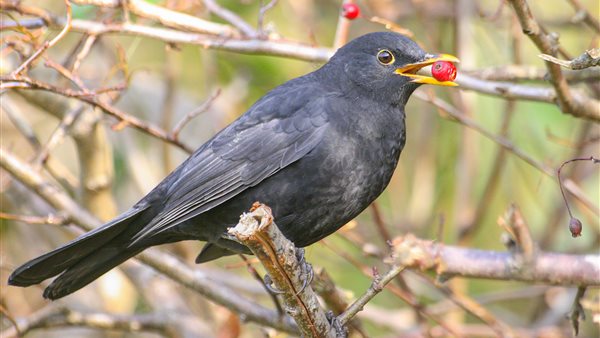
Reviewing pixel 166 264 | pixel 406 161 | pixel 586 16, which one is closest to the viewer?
pixel 586 16

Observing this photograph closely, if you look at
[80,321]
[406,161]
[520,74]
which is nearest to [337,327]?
[520,74]

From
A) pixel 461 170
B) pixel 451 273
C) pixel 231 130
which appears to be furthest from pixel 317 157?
pixel 461 170

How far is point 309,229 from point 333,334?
0.57m

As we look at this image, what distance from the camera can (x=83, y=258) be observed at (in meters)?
4.20

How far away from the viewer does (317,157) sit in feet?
12.6

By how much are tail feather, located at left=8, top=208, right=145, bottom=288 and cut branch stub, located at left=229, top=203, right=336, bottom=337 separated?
1.00m

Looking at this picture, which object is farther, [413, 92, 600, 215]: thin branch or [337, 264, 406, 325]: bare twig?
[413, 92, 600, 215]: thin branch

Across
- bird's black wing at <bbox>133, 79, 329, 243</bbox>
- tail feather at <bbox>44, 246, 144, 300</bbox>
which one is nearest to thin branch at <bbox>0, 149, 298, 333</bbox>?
tail feather at <bbox>44, 246, 144, 300</bbox>

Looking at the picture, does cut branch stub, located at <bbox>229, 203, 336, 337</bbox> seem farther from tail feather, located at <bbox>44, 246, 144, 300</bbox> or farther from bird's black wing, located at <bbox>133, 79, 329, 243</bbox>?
tail feather, located at <bbox>44, 246, 144, 300</bbox>

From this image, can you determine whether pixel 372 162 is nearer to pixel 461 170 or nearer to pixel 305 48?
pixel 305 48

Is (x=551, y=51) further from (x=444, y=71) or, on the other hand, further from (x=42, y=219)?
(x=42, y=219)

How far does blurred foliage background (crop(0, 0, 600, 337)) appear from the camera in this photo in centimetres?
574

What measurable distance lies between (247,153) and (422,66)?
3.06ft

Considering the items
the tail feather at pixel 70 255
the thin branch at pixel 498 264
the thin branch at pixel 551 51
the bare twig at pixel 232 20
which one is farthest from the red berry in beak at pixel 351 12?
the tail feather at pixel 70 255
